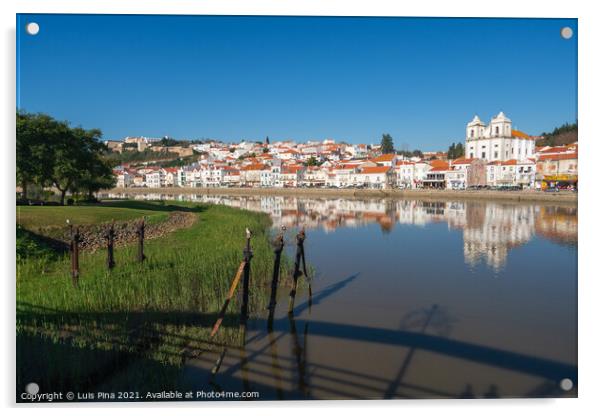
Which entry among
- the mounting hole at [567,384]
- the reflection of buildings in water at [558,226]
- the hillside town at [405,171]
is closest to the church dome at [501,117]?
the hillside town at [405,171]

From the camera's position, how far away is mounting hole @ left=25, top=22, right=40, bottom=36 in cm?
245

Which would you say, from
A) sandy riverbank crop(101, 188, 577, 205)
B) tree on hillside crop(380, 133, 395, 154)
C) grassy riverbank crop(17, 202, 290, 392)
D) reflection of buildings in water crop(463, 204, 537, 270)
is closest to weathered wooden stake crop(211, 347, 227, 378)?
grassy riverbank crop(17, 202, 290, 392)

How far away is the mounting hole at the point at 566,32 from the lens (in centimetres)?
254

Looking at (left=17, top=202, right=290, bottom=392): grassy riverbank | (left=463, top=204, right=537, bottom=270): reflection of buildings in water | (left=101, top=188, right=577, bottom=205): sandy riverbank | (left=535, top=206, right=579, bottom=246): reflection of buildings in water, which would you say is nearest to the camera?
(left=17, top=202, right=290, bottom=392): grassy riverbank

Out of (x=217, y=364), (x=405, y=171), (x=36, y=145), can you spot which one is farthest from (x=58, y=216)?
(x=405, y=171)

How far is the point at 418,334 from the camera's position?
3686 mm

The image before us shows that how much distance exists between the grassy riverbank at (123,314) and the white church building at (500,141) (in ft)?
82.1

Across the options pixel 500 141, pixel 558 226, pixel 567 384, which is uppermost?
pixel 500 141

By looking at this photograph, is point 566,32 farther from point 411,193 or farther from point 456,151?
Result: point 456,151

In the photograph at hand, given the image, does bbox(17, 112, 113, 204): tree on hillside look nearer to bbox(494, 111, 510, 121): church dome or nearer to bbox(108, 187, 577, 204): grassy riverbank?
bbox(108, 187, 577, 204): grassy riverbank

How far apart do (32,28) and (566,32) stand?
3258 mm

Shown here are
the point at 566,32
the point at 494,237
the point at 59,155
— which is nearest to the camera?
the point at 566,32

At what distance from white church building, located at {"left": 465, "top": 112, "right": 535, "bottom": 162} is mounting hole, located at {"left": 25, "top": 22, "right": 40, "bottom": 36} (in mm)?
27384

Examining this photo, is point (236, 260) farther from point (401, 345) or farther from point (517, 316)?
point (517, 316)
